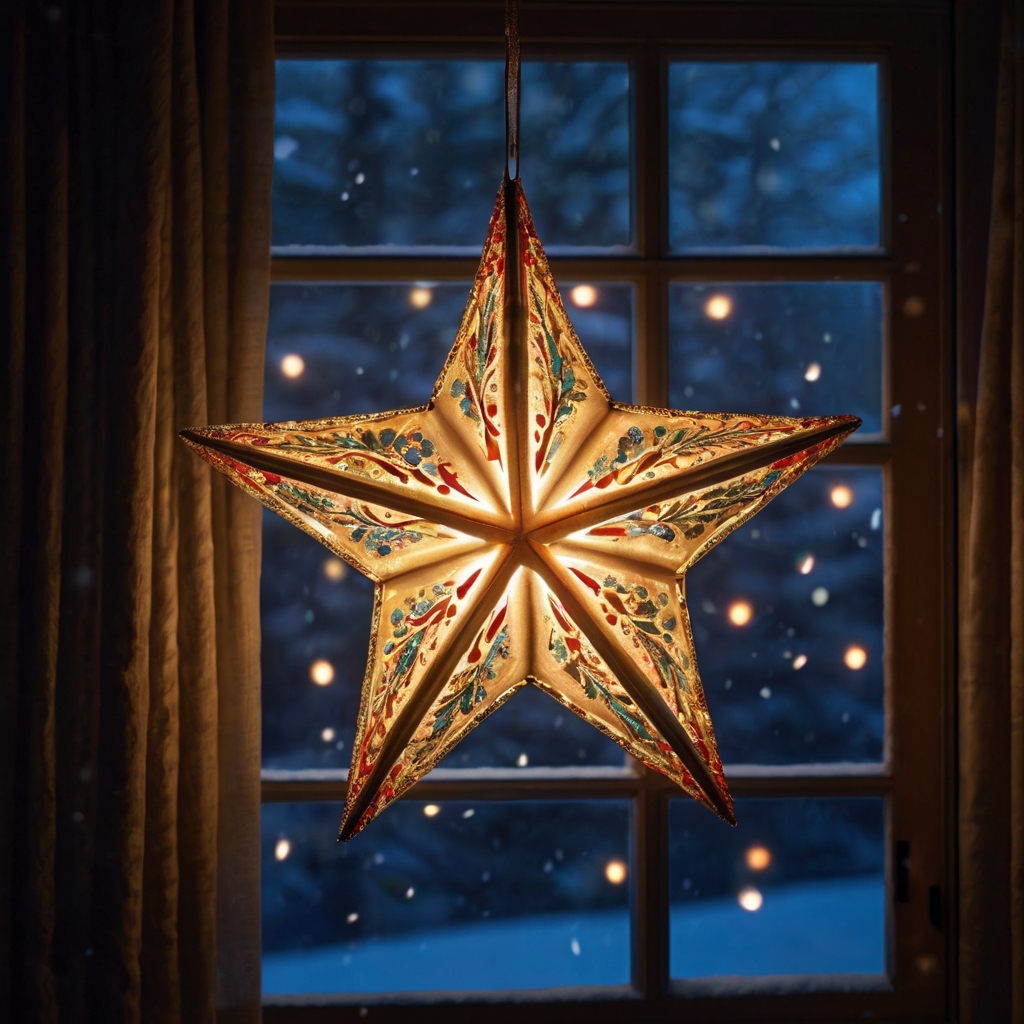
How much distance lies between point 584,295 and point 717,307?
0.97ft

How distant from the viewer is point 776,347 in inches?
66.0

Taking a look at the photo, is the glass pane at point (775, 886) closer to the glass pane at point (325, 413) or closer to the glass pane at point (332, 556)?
the glass pane at point (332, 556)

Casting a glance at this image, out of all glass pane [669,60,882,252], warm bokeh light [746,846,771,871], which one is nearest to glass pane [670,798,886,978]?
warm bokeh light [746,846,771,871]

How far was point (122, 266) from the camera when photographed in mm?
1354

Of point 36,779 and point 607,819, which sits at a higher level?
point 36,779

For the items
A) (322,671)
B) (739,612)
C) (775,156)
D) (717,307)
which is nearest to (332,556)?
(322,671)

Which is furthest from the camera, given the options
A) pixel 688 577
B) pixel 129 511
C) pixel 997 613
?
pixel 688 577

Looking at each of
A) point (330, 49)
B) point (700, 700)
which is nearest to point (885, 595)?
point (700, 700)

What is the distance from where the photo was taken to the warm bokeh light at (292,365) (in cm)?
165

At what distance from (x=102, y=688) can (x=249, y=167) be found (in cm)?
98

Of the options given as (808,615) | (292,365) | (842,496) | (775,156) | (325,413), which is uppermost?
(775,156)

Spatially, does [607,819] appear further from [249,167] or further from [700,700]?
[249,167]

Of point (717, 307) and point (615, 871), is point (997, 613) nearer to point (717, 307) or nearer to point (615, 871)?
point (717, 307)

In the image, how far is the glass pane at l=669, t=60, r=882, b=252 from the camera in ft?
5.43
